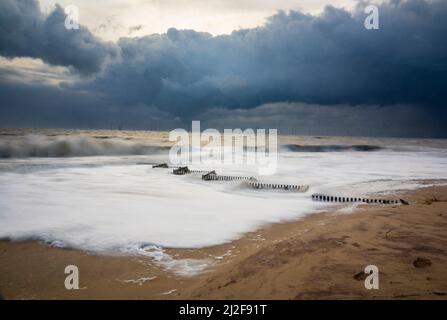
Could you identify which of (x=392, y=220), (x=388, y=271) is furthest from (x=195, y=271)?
(x=392, y=220)

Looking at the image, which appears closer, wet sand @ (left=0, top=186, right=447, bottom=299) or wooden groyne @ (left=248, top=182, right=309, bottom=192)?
wet sand @ (left=0, top=186, right=447, bottom=299)

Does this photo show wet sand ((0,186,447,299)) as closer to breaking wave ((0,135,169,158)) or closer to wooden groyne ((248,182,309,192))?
wooden groyne ((248,182,309,192))

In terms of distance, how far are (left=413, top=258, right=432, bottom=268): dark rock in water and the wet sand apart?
2 cm

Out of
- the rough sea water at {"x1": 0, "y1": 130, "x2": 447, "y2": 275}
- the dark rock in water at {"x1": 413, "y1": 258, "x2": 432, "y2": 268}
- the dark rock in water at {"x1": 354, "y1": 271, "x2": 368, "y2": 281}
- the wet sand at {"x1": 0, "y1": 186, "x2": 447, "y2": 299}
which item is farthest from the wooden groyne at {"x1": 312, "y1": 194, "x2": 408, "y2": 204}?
the dark rock in water at {"x1": 354, "y1": 271, "x2": 368, "y2": 281}

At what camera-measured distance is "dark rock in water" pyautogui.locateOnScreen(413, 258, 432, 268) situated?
579 centimetres

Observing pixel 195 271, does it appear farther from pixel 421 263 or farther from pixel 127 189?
pixel 127 189

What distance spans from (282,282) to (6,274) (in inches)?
225

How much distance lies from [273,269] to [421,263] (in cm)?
292

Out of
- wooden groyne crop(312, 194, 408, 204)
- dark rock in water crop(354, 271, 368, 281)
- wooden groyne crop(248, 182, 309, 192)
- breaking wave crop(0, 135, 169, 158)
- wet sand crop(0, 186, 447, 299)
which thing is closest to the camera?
wet sand crop(0, 186, 447, 299)

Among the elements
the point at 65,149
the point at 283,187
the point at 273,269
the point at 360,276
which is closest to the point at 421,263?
the point at 360,276

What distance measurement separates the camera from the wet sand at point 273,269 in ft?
16.5

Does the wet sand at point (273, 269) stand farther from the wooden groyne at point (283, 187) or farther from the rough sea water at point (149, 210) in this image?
the wooden groyne at point (283, 187)
